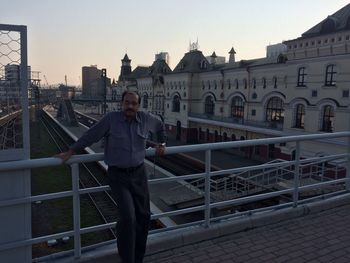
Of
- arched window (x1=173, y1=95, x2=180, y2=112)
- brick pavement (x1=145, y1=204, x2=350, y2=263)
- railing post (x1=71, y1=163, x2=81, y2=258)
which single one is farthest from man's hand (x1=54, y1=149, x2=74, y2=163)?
arched window (x1=173, y1=95, x2=180, y2=112)

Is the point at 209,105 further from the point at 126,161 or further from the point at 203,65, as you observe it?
the point at 126,161

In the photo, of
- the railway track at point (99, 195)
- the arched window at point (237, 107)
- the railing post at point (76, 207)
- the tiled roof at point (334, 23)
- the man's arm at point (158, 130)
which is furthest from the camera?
the arched window at point (237, 107)

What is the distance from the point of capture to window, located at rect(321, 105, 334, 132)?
2402 cm

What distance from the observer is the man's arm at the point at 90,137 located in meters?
2.77

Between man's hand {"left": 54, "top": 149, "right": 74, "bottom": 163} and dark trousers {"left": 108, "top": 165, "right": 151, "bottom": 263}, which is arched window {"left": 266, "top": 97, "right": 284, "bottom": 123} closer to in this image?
dark trousers {"left": 108, "top": 165, "right": 151, "bottom": 263}

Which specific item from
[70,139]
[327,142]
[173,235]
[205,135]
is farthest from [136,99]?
[205,135]

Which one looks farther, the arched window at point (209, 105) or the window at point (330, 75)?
the arched window at point (209, 105)

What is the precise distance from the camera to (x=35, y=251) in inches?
395

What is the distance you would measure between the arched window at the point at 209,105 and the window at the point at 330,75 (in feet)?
60.7

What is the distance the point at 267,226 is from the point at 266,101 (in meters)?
29.8

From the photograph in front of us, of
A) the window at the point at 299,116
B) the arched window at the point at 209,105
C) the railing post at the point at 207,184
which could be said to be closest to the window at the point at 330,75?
the window at the point at 299,116

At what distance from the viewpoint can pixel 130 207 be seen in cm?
285

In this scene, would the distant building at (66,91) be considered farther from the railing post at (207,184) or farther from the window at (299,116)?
the railing post at (207,184)

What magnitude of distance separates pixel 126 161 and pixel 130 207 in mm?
401
